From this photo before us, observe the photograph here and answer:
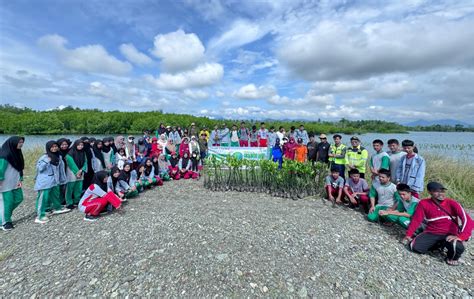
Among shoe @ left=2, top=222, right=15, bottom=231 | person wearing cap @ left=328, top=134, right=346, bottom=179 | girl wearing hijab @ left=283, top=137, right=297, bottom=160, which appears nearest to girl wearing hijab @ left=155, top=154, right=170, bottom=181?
shoe @ left=2, top=222, right=15, bottom=231

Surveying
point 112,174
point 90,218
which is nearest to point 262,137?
point 112,174

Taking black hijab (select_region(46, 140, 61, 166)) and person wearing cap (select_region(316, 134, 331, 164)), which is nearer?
black hijab (select_region(46, 140, 61, 166))

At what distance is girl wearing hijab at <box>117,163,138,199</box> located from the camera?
20.9ft

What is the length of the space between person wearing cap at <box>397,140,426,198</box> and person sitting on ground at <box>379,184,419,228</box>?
0.37 metres

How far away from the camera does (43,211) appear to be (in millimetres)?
5207

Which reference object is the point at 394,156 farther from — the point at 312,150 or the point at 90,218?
the point at 90,218

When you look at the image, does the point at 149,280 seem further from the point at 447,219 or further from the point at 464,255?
the point at 464,255

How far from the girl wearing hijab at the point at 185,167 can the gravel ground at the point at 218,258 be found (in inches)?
151

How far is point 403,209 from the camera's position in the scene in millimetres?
4820

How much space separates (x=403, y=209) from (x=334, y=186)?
1.80 meters

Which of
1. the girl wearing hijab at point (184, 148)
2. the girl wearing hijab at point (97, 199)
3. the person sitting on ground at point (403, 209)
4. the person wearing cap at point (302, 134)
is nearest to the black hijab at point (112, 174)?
the girl wearing hijab at point (97, 199)

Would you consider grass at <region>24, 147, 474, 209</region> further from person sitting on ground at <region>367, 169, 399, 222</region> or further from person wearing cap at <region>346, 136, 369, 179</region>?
person sitting on ground at <region>367, 169, 399, 222</region>

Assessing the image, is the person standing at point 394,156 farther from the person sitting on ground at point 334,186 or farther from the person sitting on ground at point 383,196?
the person sitting on ground at point 334,186

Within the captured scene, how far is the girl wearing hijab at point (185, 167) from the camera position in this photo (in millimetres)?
9328
